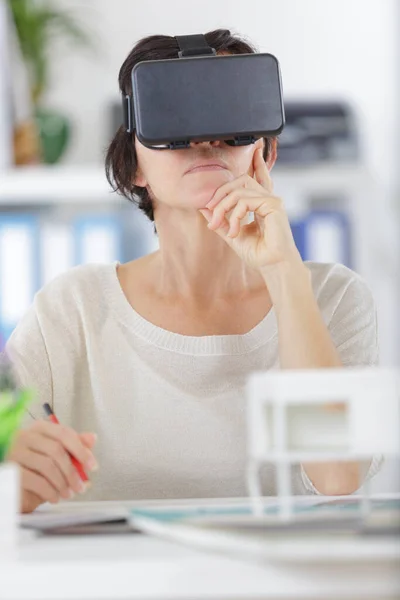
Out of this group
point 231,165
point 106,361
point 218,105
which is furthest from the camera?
point 106,361

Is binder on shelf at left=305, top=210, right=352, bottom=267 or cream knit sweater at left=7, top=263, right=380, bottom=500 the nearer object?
cream knit sweater at left=7, top=263, right=380, bottom=500

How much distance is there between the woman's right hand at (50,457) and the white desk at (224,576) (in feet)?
0.91

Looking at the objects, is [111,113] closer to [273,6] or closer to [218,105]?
[273,6]

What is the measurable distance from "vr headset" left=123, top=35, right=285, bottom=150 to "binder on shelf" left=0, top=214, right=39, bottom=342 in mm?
1384

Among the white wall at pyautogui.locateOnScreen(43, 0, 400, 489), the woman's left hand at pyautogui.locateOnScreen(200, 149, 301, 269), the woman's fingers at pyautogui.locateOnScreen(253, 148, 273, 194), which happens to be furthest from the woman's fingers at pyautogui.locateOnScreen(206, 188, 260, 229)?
the white wall at pyautogui.locateOnScreen(43, 0, 400, 489)

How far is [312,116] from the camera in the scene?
110 inches

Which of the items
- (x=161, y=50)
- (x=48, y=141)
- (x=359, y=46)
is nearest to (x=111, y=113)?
(x=48, y=141)

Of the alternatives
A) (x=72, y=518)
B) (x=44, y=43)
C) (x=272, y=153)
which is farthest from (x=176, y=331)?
(x=44, y=43)

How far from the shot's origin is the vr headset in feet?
3.92

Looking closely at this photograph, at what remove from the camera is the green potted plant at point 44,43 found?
281cm

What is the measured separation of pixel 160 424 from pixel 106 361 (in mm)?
128

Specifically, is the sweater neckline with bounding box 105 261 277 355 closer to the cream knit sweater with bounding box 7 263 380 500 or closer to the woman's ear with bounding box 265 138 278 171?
the cream knit sweater with bounding box 7 263 380 500

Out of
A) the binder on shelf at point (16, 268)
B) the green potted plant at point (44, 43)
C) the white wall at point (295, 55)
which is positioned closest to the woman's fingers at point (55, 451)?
the binder on shelf at point (16, 268)

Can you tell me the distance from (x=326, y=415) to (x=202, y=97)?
512 mm
